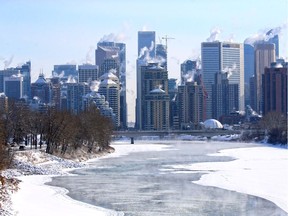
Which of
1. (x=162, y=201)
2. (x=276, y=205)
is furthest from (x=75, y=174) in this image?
(x=276, y=205)

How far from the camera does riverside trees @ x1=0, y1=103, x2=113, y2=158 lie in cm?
8550

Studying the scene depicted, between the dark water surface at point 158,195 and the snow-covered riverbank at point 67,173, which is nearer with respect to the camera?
the dark water surface at point 158,195

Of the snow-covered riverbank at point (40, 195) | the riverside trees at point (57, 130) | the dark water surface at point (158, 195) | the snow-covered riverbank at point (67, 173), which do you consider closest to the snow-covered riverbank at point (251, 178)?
the snow-covered riverbank at point (67, 173)

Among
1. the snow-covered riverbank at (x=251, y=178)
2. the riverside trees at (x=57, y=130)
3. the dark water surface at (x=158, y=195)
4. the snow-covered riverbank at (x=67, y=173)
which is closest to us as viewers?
the dark water surface at (x=158, y=195)

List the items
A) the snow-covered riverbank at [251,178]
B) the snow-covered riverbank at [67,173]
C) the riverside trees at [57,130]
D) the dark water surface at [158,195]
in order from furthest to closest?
1. the riverside trees at [57,130]
2. the snow-covered riverbank at [251,178]
3. the snow-covered riverbank at [67,173]
4. the dark water surface at [158,195]

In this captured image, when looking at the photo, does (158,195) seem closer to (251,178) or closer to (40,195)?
(40,195)

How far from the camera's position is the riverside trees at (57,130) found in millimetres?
85500

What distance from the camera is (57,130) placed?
85.6 m

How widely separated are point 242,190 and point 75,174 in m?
20.4

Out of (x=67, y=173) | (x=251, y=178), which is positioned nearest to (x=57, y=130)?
(x=67, y=173)

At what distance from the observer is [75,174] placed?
6506cm

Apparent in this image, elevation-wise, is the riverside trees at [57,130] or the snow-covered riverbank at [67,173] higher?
the riverside trees at [57,130]

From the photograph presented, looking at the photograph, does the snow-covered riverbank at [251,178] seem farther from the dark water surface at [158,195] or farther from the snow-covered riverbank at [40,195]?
the snow-covered riverbank at [40,195]

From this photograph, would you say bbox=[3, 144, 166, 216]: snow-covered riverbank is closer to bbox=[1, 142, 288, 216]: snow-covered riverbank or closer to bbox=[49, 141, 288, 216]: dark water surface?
bbox=[1, 142, 288, 216]: snow-covered riverbank
